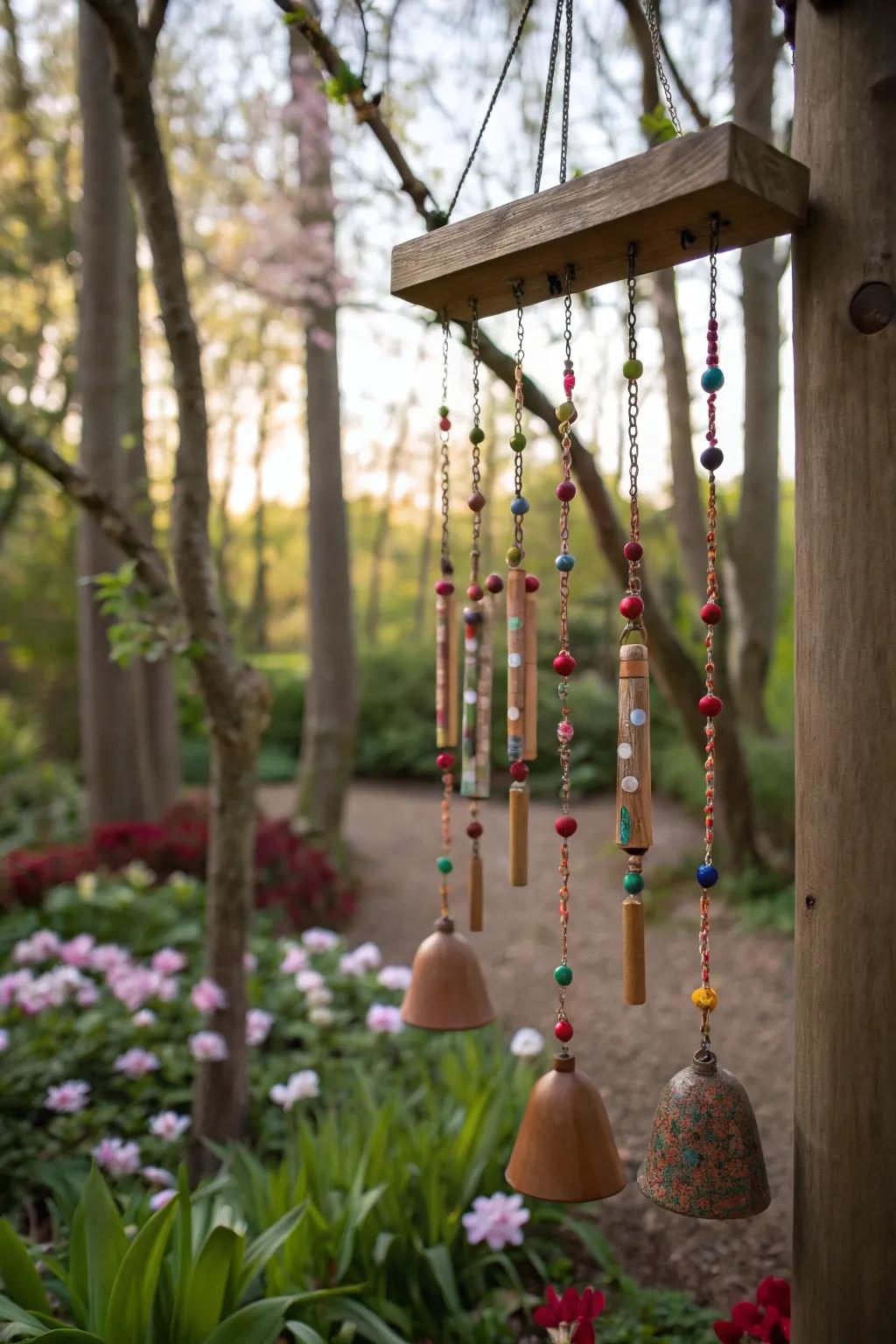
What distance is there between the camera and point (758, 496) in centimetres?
732

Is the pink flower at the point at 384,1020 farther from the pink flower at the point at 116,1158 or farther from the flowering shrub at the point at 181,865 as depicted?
the flowering shrub at the point at 181,865

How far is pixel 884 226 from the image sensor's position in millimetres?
1539

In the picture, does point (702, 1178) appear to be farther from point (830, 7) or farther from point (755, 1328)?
point (830, 7)

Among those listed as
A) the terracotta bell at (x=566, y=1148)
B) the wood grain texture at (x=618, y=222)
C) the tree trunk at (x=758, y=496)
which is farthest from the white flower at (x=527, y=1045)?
the tree trunk at (x=758, y=496)

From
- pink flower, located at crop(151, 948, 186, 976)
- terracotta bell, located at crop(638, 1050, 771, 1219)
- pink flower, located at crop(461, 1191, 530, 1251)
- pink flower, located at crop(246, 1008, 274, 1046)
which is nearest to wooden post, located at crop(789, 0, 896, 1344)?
terracotta bell, located at crop(638, 1050, 771, 1219)

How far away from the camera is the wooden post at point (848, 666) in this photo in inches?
61.0

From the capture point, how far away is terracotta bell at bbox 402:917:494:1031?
2150mm

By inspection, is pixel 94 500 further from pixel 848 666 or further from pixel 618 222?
pixel 848 666

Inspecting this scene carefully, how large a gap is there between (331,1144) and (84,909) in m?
2.58

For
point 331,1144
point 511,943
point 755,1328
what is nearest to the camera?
point 755,1328

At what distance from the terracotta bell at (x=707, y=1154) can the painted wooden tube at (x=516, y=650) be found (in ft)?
2.09

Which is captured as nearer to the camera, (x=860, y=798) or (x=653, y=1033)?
(x=860, y=798)

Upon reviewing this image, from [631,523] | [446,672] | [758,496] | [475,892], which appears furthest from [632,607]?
[758,496]

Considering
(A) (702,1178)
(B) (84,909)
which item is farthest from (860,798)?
(B) (84,909)
